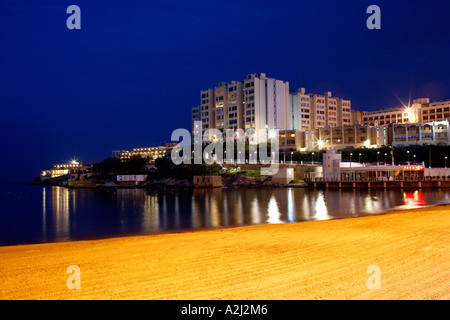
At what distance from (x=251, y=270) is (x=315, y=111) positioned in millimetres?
124744

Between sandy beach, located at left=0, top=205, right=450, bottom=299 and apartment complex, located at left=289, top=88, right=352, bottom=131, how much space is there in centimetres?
10837

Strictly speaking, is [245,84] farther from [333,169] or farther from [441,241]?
[441,241]

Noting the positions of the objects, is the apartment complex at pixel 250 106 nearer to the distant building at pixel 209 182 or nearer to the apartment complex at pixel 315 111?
the apartment complex at pixel 315 111

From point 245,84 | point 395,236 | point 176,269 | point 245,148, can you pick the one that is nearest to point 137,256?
point 176,269

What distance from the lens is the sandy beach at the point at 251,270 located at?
8.07 metres

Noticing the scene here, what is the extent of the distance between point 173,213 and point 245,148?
67681mm

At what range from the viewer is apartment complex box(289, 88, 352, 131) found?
409 feet

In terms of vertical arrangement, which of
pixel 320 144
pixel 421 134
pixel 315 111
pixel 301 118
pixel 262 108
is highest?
pixel 315 111

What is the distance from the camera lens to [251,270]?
9875 mm

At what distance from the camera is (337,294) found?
304 inches

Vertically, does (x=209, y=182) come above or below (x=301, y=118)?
below

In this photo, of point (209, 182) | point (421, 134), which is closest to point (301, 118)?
point (421, 134)

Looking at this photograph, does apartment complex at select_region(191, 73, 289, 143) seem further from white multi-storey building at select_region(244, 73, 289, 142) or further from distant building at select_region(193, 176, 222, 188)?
distant building at select_region(193, 176, 222, 188)

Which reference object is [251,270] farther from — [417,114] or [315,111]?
[417,114]
